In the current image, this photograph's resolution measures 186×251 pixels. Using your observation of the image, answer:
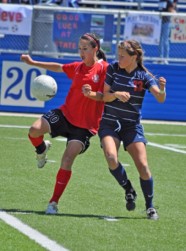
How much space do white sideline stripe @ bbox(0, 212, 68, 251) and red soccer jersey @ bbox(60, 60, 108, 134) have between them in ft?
4.18

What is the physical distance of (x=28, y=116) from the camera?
19.4 m

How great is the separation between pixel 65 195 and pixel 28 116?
30.2 ft

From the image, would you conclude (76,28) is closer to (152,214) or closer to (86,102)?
(86,102)

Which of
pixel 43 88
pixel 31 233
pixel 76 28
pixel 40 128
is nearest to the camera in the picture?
pixel 31 233

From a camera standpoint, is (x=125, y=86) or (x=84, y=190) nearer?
(x=125, y=86)

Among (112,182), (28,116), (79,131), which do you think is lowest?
(28,116)

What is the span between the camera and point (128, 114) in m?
9.09

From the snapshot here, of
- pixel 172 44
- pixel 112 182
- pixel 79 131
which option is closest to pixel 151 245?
pixel 79 131

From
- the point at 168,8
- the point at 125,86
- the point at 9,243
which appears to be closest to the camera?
the point at 9,243

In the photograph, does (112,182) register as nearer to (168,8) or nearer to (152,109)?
(152,109)

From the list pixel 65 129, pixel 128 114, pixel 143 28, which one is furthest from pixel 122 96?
pixel 143 28

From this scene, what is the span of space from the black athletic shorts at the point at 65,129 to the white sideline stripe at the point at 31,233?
3.50 ft

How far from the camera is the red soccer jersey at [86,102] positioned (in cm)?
929

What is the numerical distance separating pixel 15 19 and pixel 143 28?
9.43ft
